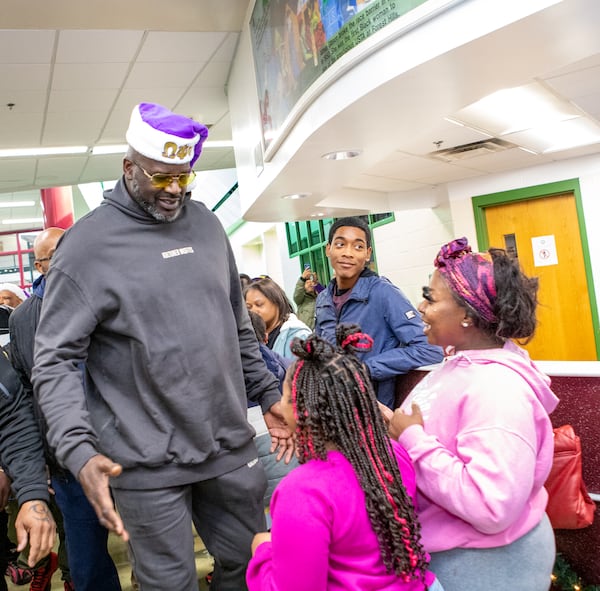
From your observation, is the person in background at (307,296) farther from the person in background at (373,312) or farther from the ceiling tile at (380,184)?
the person in background at (373,312)

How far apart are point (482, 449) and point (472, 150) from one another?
4831 millimetres

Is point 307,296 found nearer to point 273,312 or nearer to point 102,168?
point 273,312

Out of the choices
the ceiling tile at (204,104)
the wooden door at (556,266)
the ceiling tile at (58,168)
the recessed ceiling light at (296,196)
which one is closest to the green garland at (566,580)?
the recessed ceiling light at (296,196)

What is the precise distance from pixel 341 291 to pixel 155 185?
1.63 metres

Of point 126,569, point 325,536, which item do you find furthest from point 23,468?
point 126,569

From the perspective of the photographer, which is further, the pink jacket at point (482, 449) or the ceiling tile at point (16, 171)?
the ceiling tile at point (16, 171)

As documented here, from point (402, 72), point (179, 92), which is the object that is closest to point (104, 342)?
point (402, 72)

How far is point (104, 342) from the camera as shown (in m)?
1.61

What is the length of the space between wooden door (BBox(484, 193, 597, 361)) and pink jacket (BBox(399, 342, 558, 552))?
526 cm

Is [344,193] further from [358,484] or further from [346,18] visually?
[358,484]

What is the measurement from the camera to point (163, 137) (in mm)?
1617

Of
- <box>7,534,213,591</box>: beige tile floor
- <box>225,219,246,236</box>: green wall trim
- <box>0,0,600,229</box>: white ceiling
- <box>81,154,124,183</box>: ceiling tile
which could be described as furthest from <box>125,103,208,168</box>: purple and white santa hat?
<box>225,219,246,236</box>: green wall trim

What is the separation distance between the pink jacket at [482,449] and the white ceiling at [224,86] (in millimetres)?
1531

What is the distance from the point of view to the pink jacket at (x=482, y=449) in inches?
52.2
